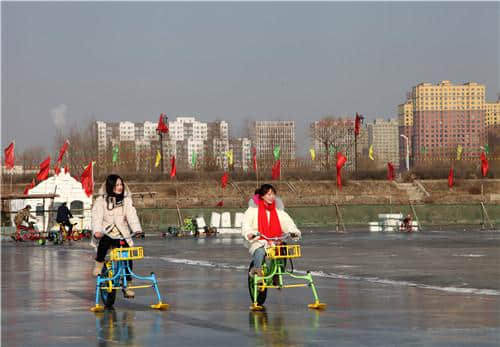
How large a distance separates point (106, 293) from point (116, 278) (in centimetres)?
27

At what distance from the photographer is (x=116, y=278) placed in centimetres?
1428

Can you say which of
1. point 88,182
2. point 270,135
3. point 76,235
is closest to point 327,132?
point 270,135

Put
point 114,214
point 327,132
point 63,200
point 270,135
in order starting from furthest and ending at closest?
1. point 270,135
2. point 327,132
3. point 63,200
4. point 114,214

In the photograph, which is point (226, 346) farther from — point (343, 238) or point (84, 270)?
point (343, 238)

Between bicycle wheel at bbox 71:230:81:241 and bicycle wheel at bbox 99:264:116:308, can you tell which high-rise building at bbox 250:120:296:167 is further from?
bicycle wheel at bbox 99:264:116:308

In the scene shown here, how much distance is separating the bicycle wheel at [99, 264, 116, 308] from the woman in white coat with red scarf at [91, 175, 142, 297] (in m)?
0.21

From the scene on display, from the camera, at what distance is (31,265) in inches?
Answer: 983

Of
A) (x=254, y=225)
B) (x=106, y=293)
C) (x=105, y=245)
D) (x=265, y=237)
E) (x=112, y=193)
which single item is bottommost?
(x=106, y=293)

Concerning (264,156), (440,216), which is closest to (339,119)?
(264,156)

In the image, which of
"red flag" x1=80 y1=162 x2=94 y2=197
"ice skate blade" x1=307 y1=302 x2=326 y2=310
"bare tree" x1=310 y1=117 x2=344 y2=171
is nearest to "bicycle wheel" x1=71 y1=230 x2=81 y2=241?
"red flag" x1=80 y1=162 x2=94 y2=197

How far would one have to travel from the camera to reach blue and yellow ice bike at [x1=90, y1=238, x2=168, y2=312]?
14.0 meters

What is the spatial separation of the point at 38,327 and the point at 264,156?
123m

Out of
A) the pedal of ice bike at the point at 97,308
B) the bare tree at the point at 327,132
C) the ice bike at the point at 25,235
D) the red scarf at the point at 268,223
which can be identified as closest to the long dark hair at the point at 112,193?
the pedal of ice bike at the point at 97,308

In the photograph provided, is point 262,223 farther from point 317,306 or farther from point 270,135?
point 270,135
